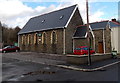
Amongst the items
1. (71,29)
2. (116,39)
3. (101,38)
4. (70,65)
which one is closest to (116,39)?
(116,39)

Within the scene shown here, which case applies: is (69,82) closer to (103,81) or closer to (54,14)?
(103,81)

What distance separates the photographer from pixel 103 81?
7.66 metres

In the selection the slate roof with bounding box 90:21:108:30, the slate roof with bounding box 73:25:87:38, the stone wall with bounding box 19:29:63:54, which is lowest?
the stone wall with bounding box 19:29:63:54

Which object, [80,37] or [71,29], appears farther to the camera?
[71,29]

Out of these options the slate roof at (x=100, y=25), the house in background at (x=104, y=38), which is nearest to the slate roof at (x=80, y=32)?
the house in background at (x=104, y=38)

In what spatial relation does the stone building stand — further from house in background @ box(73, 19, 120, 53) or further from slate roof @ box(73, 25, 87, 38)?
house in background @ box(73, 19, 120, 53)

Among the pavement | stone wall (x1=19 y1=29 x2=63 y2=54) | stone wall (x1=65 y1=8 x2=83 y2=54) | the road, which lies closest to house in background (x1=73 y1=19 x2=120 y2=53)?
stone wall (x1=65 y1=8 x2=83 y2=54)

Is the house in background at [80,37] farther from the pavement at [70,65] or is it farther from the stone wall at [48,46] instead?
the pavement at [70,65]

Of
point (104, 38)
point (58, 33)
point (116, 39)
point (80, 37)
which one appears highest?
point (58, 33)

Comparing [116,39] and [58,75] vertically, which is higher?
[116,39]

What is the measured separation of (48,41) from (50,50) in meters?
2.07

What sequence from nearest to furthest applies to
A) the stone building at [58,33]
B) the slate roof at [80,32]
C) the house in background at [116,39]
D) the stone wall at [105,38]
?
the slate roof at [80,32] < the stone building at [58,33] < the stone wall at [105,38] < the house in background at [116,39]

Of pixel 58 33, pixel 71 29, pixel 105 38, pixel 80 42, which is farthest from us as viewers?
pixel 105 38

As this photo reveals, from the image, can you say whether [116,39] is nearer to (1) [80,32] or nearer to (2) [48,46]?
(1) [80,32]
